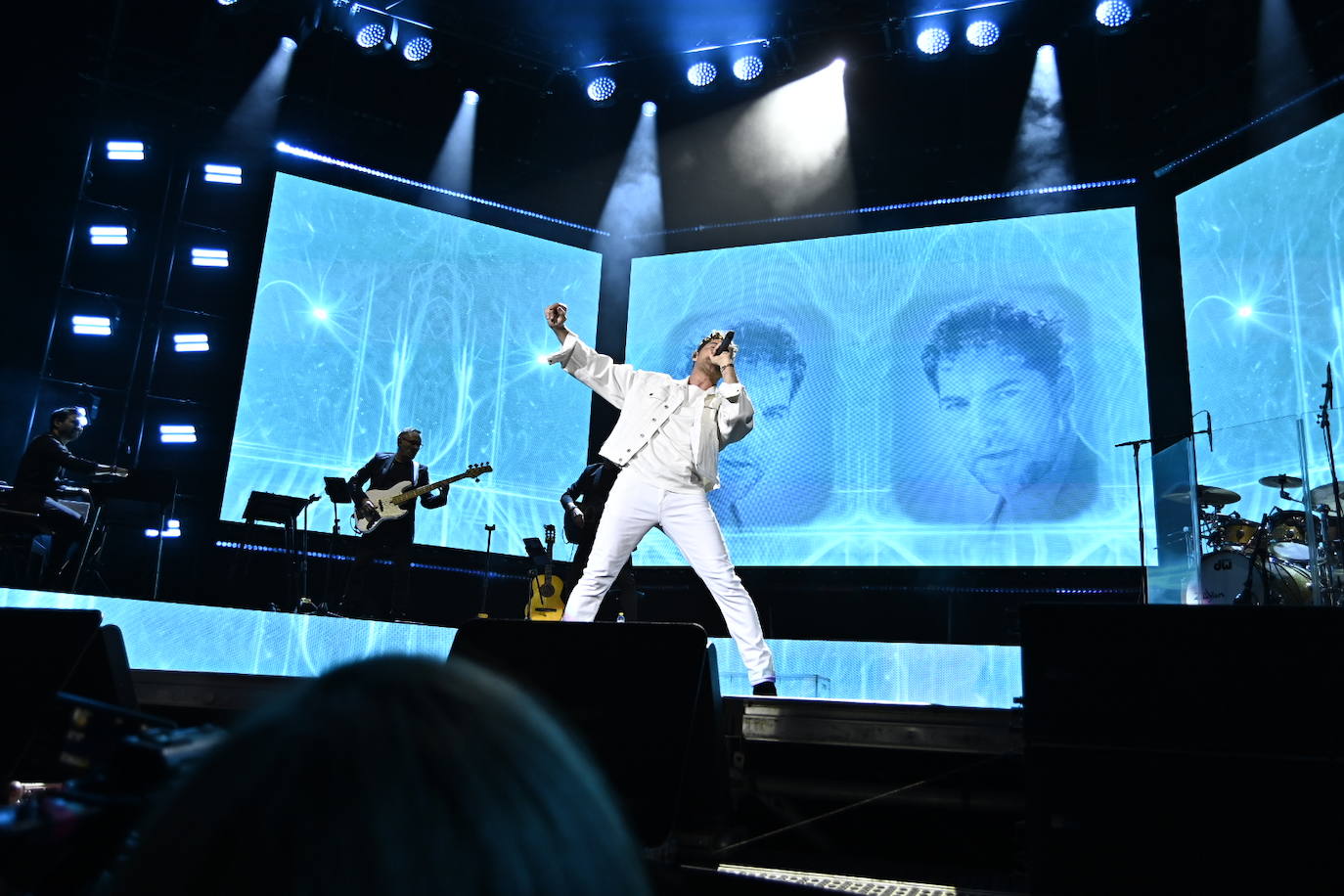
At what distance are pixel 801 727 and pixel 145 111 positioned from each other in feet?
32.3

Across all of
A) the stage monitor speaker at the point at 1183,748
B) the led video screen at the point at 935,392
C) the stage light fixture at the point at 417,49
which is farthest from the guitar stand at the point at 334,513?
the stage monitor speaker at the point at 1183,748

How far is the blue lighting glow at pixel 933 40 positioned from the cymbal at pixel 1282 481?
188 inches

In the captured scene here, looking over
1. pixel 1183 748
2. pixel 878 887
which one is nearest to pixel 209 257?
pixel 878 887

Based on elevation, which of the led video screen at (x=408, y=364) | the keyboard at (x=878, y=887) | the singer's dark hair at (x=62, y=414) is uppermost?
the led video screen at (x=408, y=364)

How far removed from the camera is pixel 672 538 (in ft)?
17.7

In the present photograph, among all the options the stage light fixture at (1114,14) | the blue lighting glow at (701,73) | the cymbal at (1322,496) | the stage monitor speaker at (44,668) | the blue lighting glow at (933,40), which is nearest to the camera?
the stage monitor speaker at (44,668)

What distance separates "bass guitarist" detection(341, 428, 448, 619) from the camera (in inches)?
366

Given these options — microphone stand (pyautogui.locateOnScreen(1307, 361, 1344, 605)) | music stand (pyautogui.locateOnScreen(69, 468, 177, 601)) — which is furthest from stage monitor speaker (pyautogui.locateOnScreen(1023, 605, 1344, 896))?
music stand (pyautogui.locateOnScreen(69, 468, 177, 601))

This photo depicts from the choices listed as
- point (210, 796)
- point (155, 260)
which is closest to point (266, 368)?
point (155, 260)

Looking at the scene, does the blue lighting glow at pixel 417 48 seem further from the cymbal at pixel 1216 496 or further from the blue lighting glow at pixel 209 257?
the cymbal at pixel 1216 496

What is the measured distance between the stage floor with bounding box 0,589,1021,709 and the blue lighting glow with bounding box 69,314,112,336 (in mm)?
4517

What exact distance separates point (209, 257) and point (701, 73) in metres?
4.99

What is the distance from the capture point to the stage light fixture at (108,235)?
10.1 meters

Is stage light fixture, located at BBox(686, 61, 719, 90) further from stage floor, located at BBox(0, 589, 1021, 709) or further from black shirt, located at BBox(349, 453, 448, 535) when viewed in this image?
stage floor, located at BBox(0, 589, 1021, 709)
